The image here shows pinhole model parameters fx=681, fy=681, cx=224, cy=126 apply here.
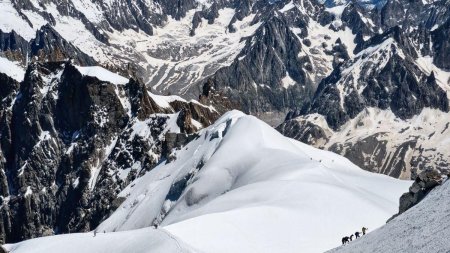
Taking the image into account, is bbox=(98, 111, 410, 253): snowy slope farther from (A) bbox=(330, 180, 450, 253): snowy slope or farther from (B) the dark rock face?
(A) bbox=(330, 180, 450, 253): snowy slope

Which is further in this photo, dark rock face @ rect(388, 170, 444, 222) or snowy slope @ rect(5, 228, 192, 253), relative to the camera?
snowy slope @ rect(5, 228, 192, 253)

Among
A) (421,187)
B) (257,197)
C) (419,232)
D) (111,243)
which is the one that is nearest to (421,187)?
(421,187)

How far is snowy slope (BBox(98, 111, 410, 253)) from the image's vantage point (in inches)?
3371

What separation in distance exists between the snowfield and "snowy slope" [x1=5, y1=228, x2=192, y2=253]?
0.94 feet

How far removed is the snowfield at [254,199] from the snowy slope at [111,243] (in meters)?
0.29

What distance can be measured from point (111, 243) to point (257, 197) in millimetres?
30529

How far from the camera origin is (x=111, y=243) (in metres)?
84.4

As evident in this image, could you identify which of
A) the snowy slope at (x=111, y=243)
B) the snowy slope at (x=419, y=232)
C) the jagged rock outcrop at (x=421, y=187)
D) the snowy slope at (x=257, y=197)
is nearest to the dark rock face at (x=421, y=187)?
the jagged rock outcrop at (x=421, y=187)

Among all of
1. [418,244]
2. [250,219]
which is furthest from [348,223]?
[418,244]

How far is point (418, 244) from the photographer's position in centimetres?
5288

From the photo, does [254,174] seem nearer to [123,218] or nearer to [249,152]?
[249,152]

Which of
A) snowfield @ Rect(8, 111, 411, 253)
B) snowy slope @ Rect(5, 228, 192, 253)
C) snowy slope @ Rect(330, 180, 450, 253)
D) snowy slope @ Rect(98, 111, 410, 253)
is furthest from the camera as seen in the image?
snowy slope @ Rect(98, 111, 410, 253)

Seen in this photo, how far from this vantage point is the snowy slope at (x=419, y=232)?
52000 mm

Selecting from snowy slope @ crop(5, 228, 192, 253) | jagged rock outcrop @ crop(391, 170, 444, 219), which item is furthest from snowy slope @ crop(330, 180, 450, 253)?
snowy slope @ crop(5, 228, 192, 253)
